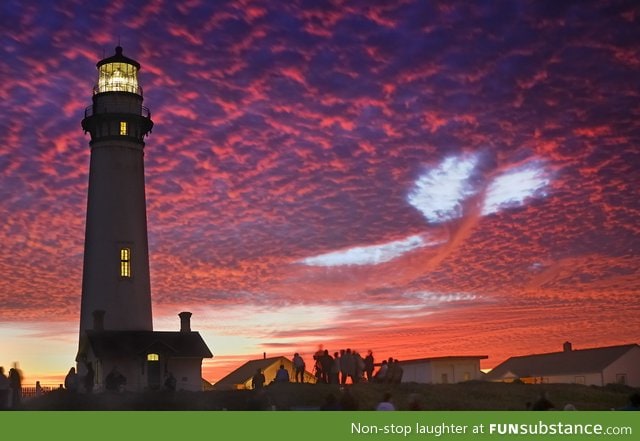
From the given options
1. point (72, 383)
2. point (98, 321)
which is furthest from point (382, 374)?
point (98, 321)

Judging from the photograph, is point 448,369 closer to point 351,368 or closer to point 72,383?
point 351,368

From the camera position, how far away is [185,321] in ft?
171

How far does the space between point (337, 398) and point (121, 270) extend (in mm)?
20650

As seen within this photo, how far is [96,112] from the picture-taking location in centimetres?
5331

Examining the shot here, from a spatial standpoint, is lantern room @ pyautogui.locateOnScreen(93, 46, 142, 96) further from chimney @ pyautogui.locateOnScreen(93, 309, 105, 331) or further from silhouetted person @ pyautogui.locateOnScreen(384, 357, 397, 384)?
silhouetted person @ pyautogui.locateOnScreen(384, 357, 397, 384)

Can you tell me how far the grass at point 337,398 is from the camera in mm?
35500

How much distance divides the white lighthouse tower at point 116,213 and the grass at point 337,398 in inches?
368

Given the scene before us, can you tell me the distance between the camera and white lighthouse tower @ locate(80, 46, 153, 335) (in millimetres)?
50625

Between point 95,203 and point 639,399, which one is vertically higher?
point 95,203

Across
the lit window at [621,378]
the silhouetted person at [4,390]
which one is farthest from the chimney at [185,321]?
the lit window at [621,378]

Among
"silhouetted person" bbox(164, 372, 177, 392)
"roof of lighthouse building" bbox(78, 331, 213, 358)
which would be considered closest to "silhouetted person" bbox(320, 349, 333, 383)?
"silhouetted person" bbox(164, 372, 177, 392)

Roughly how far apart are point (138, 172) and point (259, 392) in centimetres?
2030
